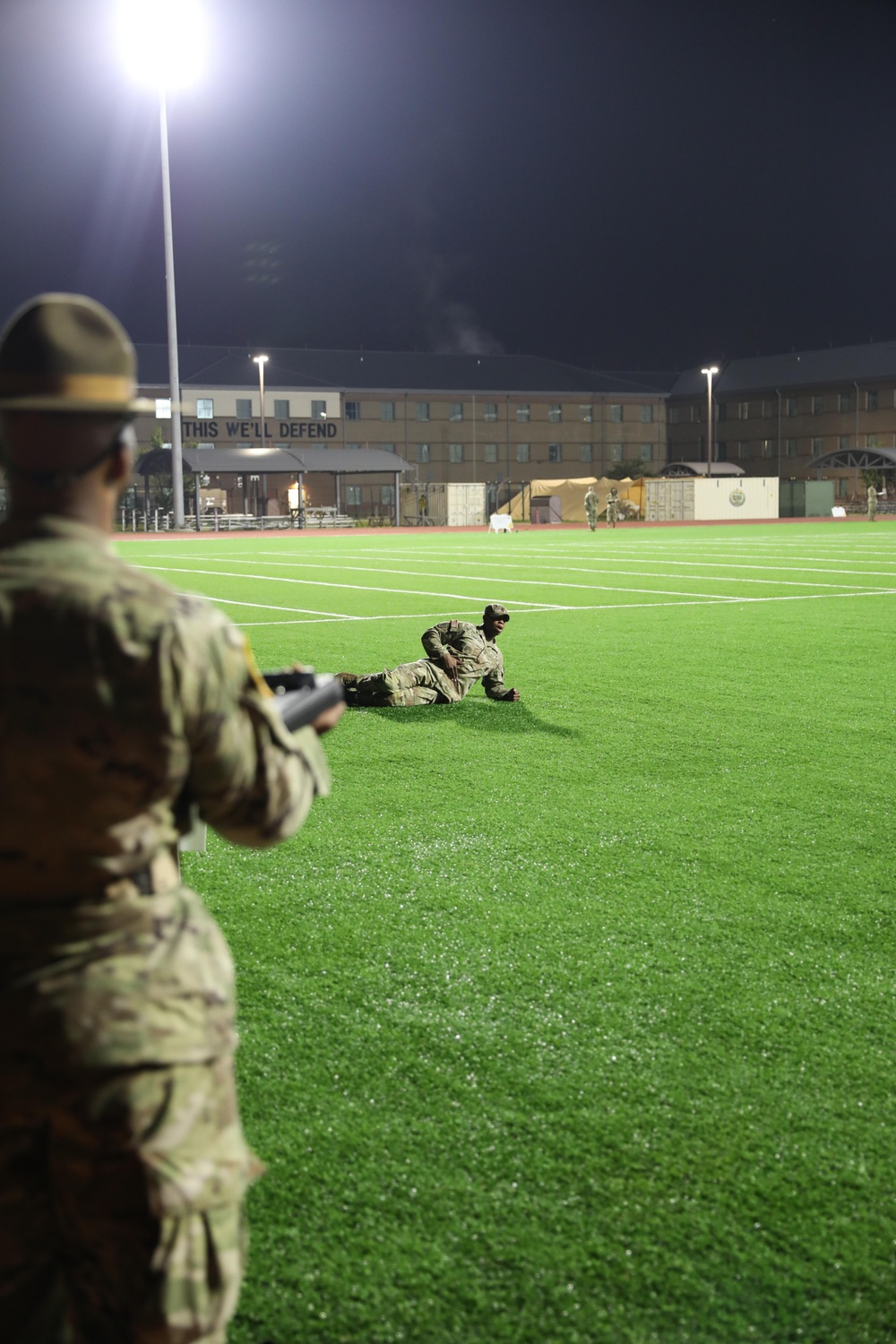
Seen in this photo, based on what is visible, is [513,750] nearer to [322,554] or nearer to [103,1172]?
[103,1172]

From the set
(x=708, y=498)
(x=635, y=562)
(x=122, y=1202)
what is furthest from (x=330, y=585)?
(x=708, y=498)

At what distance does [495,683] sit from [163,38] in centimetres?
3823

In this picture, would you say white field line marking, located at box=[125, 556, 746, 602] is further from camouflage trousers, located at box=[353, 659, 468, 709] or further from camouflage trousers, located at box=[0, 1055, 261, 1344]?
camouflage trousers, located at box=[0, 1055, 261, 1344]

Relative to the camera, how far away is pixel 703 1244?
2.76 meters

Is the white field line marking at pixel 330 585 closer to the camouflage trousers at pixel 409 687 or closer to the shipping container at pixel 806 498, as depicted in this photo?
the camouflage trousers at pixel 409 687

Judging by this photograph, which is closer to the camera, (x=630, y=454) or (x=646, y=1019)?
(x=646, y=1019)

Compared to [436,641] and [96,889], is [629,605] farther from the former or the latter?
[96,889]

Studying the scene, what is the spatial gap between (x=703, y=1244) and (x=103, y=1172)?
1.44 m

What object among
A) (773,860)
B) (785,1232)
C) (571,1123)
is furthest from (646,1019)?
(773,860)

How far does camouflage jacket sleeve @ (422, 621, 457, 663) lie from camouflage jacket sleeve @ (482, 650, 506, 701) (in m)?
0.33

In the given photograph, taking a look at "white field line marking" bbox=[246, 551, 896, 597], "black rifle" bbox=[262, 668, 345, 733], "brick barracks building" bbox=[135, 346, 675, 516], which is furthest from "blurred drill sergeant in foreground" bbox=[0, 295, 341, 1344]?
"brick barracks building" bbox=[135, 346, 675, 516]

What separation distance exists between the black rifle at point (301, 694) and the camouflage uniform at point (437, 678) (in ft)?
21.9

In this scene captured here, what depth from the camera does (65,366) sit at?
1.83 metres

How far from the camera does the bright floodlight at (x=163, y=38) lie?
1581 inches
